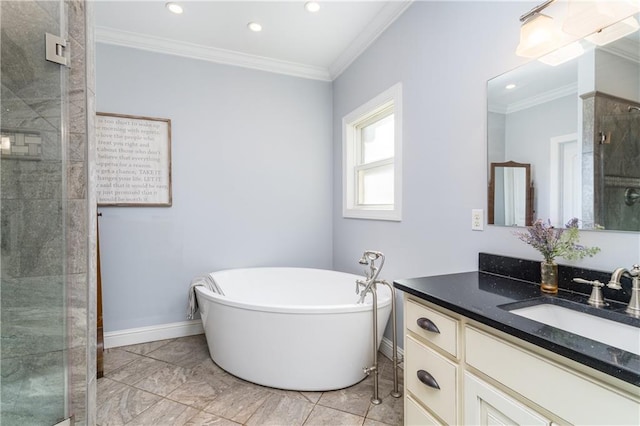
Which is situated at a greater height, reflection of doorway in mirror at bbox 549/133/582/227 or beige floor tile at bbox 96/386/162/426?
reflection of doorway in mirror at bbox 549/133/582/227

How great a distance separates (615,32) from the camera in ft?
3.64

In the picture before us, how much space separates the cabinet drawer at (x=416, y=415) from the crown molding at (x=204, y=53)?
119 inches

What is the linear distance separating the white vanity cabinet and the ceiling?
216 cm

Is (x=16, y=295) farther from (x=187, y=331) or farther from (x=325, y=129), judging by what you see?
(x=325, y=129)

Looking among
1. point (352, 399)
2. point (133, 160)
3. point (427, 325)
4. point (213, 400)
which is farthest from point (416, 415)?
point (133, 160)

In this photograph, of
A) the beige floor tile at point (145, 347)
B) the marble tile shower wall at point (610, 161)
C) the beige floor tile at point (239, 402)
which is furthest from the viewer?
the beige floor tile at point (145, 347)

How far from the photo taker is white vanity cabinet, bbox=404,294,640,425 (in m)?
0.69

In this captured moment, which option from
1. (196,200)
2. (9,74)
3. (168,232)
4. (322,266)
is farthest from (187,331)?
(9,74)

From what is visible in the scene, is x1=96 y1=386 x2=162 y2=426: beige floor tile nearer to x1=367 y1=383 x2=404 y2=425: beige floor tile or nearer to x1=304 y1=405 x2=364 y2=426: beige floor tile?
x1=304 y1=405 x2=364 y2=426: beige floor tile

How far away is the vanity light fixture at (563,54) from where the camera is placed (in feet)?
4.01

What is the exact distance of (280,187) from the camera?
320cm

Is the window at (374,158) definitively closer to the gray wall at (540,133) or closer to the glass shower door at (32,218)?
the gray wall at (540,133)

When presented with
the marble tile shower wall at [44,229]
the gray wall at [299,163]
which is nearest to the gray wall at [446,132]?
the gray wall at [299,163]

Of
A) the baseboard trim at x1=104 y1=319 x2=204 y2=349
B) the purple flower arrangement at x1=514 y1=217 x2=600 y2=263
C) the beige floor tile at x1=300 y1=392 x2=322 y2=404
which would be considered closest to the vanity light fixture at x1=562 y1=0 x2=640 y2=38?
the purple flower arrangement at x1=514 y1=217 x2=600 y2=263
